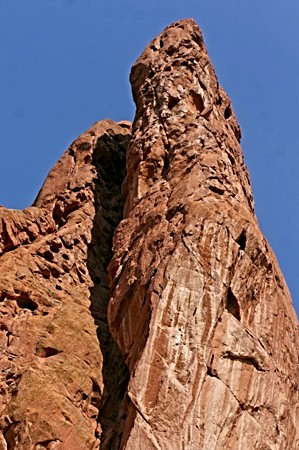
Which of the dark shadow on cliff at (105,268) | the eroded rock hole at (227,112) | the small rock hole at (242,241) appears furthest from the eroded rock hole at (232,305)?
the eroded rock hole at (227,112)

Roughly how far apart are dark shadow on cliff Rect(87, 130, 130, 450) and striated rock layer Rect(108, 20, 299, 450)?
1.61 meters

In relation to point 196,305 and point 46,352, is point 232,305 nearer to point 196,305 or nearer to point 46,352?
point 196,305

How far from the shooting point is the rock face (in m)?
18.3

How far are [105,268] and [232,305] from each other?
7.72m

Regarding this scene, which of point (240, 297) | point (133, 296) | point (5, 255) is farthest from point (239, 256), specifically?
point (5, 255)

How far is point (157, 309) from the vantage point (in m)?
19.2

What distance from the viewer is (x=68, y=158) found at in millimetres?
32281

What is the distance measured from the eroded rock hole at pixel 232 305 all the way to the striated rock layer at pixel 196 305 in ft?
0.09

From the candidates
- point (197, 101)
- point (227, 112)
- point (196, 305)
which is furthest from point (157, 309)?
point (227, 112)

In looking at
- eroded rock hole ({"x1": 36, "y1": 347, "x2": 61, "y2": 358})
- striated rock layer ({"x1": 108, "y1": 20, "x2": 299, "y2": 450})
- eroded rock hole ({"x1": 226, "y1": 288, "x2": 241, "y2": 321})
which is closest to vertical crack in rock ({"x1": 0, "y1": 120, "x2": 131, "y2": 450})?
eroded rock hole ({"x1": 36, "y1": 347, "x2": 61, "y2": 358})

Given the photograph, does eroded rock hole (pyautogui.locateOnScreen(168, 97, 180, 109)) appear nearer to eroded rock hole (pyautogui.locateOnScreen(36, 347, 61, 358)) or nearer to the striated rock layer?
the striated rock layer

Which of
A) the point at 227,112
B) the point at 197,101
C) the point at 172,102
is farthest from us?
the point at 227,112

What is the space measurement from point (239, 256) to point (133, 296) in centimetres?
307

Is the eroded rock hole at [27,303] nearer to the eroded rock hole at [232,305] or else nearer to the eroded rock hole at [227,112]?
the eroded rock hole at [232,305]
